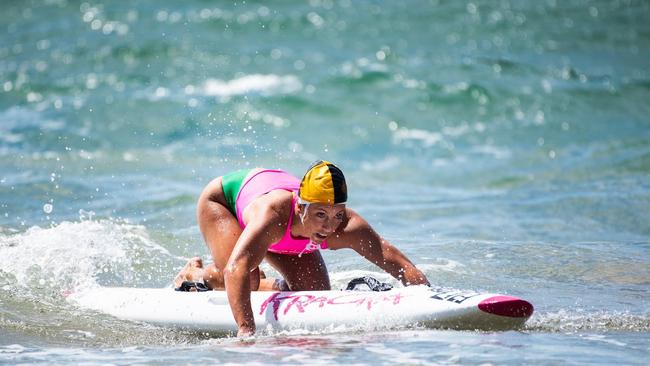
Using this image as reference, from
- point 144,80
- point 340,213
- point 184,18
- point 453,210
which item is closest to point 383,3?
point 184,18

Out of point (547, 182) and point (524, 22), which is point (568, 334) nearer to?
point (547, 182)

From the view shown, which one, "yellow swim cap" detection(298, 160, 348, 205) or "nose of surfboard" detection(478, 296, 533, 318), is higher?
"yellow swim cap" detection(298, 160, 348, 205)

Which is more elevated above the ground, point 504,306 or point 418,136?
point 418,136

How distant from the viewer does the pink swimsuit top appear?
6.27 metres

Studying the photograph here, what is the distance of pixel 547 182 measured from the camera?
13828 millimetres

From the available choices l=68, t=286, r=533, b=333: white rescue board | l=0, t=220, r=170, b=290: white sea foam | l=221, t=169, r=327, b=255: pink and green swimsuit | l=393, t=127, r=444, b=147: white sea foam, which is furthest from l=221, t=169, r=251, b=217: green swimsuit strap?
l=393, t=127, r=444, b=147: white sea foam

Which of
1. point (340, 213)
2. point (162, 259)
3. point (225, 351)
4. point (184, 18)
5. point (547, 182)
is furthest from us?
point (184, 18)

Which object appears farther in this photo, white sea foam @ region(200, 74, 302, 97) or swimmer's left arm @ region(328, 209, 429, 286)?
white sea foam @ region(200, 74, 302, 97)

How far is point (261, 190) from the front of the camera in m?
6.37

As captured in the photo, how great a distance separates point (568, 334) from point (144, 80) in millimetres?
15188

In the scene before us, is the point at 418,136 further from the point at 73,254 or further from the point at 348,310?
the point at 348,310

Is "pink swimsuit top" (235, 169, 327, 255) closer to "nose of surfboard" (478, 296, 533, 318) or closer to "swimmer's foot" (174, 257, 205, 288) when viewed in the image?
"swimmer's foot" (174, 257, 205, 288)

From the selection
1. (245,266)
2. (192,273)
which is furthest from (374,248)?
(192,273)

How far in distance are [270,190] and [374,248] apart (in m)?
0.82
